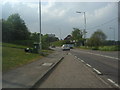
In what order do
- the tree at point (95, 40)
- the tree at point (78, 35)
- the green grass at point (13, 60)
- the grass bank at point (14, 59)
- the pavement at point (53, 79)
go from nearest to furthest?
the pavement at point (53, 79) → the green grass at point (13, 60) → the grass bank at point (14, 59) → the tree at point (95, 40) → the tree at point (78, 35)

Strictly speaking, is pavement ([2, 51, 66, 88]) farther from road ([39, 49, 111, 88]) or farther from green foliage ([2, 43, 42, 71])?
green foliage ([2, 43, 42, 71])

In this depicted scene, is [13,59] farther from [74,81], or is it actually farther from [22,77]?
[74,81]

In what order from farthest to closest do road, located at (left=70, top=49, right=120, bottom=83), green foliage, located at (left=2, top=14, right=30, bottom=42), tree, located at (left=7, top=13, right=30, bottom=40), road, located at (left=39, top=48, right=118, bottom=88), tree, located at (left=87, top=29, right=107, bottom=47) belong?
tree, located at (left=87, top=29, right=107, bottom=47) → tree, located at (left=7, top=13, right=30, bottom=40) → green foliage, located at (left=2, top=14, right=30, bottom=42) → road, located at (left=70, top=49, right=120, bottom=83) → road, located at (left=39, top=48, right=118, bottom=88)

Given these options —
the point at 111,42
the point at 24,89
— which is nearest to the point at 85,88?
the point at 24,89

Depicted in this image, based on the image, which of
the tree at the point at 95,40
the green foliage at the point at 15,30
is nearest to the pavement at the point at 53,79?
the green foliage at the point at 15,30

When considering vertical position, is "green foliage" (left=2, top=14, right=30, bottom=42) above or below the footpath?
above

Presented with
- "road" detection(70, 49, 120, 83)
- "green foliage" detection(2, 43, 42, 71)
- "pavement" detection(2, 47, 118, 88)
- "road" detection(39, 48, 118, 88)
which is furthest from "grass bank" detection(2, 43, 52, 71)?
"road" detection(70, 49, 120, 83)

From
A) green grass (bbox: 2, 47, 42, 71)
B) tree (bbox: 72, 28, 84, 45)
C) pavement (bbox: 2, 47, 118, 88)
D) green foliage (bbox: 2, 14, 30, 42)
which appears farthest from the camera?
tree (bbox: 72, 28, 84, 45)

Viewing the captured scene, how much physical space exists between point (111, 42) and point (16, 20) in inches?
2069


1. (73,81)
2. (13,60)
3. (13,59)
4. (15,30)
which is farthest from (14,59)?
(15,30)

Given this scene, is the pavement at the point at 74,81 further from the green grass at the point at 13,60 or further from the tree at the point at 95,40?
the tree at the point at 95,40

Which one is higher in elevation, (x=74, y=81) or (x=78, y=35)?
(x=78, y=35)

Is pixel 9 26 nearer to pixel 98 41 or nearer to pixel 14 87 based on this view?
pixel 98 41

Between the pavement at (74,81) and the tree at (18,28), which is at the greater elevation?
the tree at (18,28)
